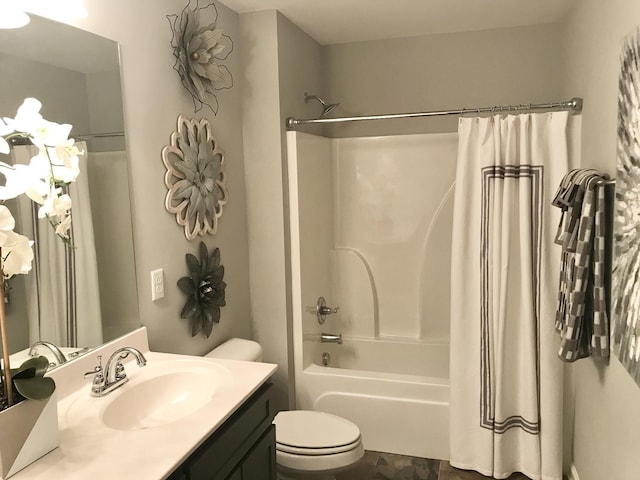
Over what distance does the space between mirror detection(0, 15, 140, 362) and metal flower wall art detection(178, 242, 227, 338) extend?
0.32 meters

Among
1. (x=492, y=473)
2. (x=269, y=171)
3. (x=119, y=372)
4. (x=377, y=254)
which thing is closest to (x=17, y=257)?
(x=119, y=372)

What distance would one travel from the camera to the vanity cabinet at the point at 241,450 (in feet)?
4.56

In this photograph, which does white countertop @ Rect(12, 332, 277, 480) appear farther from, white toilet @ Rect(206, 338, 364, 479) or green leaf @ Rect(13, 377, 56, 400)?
white toilet @ Rect(206, 338, 364, 479)

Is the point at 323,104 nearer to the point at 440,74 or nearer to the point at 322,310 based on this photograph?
the point at 440,74

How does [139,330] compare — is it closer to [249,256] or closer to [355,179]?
[249,256]

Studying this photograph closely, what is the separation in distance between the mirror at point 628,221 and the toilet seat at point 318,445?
114 cm

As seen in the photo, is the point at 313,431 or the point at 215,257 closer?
the point at 313,431

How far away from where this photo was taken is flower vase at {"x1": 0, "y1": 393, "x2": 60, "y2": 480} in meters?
1.18

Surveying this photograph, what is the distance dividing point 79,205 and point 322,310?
179 centimetres

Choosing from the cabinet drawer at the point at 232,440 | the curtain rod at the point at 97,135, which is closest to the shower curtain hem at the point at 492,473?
the cabinet drawer at the point at 232,440

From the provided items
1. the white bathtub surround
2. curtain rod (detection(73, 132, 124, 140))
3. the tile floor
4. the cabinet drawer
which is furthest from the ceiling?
the tile floor

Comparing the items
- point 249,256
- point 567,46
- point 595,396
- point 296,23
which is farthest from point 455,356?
point 296,23

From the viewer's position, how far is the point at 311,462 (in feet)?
7.16

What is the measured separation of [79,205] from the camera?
5.69ft
